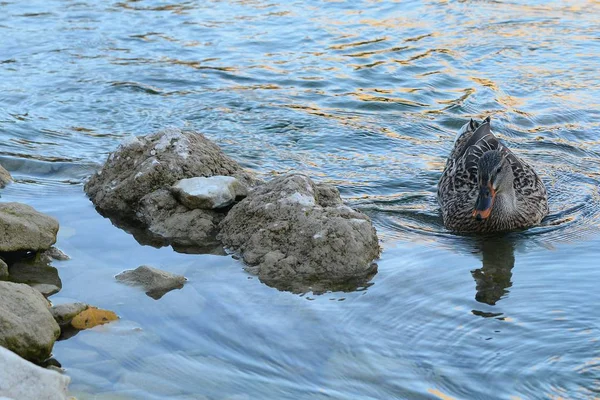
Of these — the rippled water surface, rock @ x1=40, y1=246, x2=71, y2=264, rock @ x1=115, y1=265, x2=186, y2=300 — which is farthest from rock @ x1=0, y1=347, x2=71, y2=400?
rock @ x1=40, y1=246, x2=71, y2=264

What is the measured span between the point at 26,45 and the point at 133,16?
7.71ft

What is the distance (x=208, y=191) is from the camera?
802cm

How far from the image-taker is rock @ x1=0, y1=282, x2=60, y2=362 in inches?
221

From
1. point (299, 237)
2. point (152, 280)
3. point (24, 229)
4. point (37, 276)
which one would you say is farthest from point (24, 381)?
point (299, 237)

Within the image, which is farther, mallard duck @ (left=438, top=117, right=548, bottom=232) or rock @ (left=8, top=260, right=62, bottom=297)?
mallard duck @ (left=438, top=117, right=548, bottom=232)

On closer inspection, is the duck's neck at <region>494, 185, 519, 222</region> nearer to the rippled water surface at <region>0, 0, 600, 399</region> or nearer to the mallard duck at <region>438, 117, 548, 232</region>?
the mallard duck at <region>438, 117, 548, 232</region>

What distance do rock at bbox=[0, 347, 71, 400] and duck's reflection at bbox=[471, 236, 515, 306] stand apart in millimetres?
3237

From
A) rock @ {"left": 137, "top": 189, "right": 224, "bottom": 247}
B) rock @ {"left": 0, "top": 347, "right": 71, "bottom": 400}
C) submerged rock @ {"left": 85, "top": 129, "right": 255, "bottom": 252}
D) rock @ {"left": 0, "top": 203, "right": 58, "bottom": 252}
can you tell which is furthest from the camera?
submerged rock @ {"left": 85, "top": 129, "right": 255, "bottom": 252}

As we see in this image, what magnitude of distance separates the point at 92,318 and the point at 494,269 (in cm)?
319

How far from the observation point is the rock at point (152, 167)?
845cm

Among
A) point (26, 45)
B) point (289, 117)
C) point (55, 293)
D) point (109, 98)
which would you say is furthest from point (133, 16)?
point (55, 293)

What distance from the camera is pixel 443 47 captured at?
46.3 ft

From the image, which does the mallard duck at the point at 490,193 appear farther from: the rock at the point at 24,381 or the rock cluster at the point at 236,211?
the rock at the point at 24,381

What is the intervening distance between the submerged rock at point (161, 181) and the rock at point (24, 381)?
3.01m
